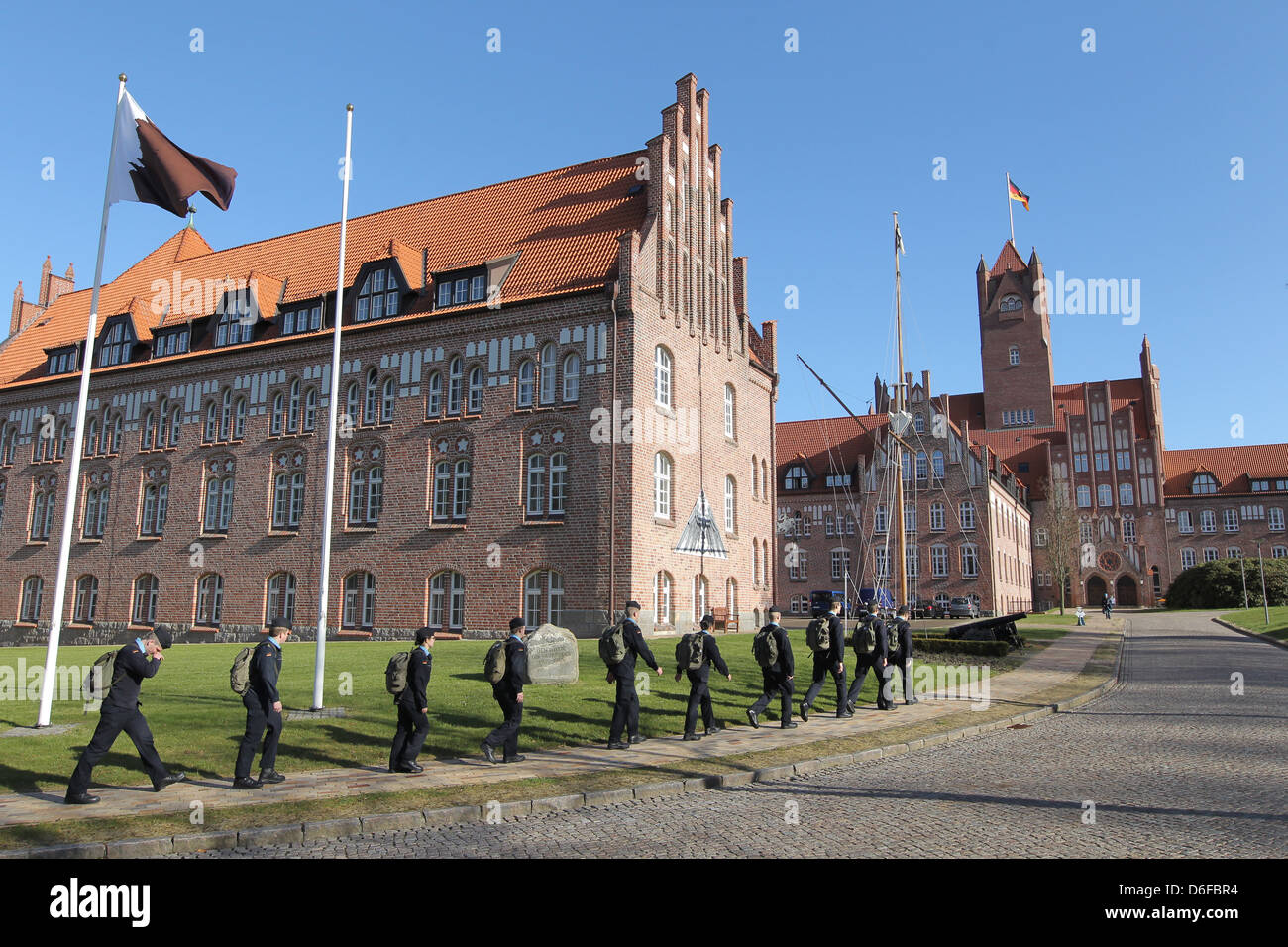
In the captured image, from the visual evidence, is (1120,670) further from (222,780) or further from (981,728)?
(222,780)

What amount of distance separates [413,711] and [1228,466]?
314ft

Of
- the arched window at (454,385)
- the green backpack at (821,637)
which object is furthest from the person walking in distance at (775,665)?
the arched window at (454,385)

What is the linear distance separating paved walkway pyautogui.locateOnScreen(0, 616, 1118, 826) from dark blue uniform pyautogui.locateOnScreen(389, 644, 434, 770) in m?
0.23

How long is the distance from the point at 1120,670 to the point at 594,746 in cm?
1778

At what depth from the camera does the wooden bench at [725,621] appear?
32000 millimetres

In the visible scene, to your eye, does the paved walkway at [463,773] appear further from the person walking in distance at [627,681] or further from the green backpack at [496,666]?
the green backpack at [496,666]

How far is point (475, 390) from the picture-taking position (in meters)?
30.7

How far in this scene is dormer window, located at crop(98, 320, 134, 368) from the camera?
39.2 metres

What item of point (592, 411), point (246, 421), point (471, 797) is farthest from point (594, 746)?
point (246, 421)

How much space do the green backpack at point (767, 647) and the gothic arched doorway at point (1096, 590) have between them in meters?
77.0

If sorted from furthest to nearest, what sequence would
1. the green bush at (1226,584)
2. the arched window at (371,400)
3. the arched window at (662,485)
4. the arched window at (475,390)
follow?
the green bush at (1226,584) → the arched window at (371,400) → the arched window at (475,390) → the arched window at (662,485)

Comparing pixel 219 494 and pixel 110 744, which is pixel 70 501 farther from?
pixel 219 494

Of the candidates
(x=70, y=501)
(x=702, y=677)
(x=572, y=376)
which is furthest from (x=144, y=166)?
(x=572, y=376)

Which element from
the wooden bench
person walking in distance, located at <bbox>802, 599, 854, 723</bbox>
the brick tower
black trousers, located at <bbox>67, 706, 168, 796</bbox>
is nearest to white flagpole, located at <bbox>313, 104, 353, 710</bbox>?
black trousers, located at <bbox>67, 706, 168, 796</bbox>
